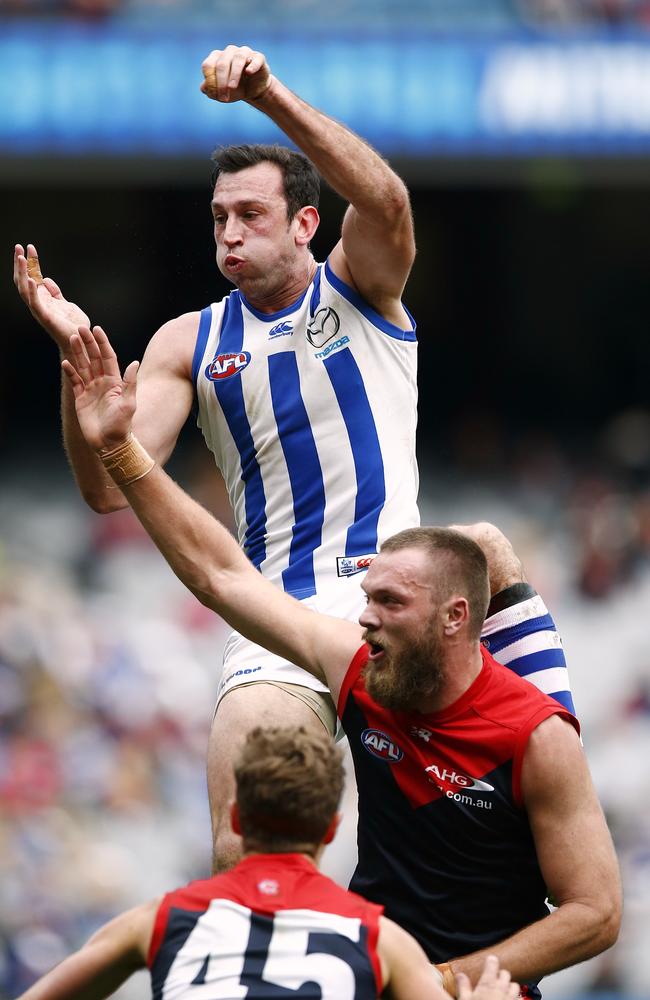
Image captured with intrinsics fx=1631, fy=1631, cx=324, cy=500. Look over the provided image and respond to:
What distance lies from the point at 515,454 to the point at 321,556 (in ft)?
39.5

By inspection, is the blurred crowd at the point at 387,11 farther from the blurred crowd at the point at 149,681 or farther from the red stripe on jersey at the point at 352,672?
the red stripe on jersey at the point at 352,672

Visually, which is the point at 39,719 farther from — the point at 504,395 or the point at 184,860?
the point at 504,395

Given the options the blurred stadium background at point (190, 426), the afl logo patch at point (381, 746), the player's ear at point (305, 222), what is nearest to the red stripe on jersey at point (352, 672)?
the afl logo patch at point (381, 746)

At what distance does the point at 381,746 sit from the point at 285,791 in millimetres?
1227

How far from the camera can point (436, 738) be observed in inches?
195

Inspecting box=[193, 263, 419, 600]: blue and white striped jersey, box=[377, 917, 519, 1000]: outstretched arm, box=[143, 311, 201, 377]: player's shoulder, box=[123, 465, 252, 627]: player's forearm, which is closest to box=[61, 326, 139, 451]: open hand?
box=[123, 465, 252, 627]: player's forearm

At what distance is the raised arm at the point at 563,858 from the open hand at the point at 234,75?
2140mm

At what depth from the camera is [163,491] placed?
471 cm

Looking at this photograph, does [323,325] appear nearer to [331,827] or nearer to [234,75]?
[234,75]

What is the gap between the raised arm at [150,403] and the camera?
5.50 metres

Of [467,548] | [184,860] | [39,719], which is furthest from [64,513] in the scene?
[467,548]

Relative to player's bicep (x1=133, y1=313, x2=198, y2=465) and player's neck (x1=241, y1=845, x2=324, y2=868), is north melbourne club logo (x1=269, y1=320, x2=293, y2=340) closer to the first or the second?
player's bicep (x1=133, y1=313, x2=198, y2=465)

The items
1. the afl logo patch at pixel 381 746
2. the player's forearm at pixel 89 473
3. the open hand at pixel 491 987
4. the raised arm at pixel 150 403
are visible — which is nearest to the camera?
the open hand at pixel 491 987

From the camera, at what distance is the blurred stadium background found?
14367 millimetres
